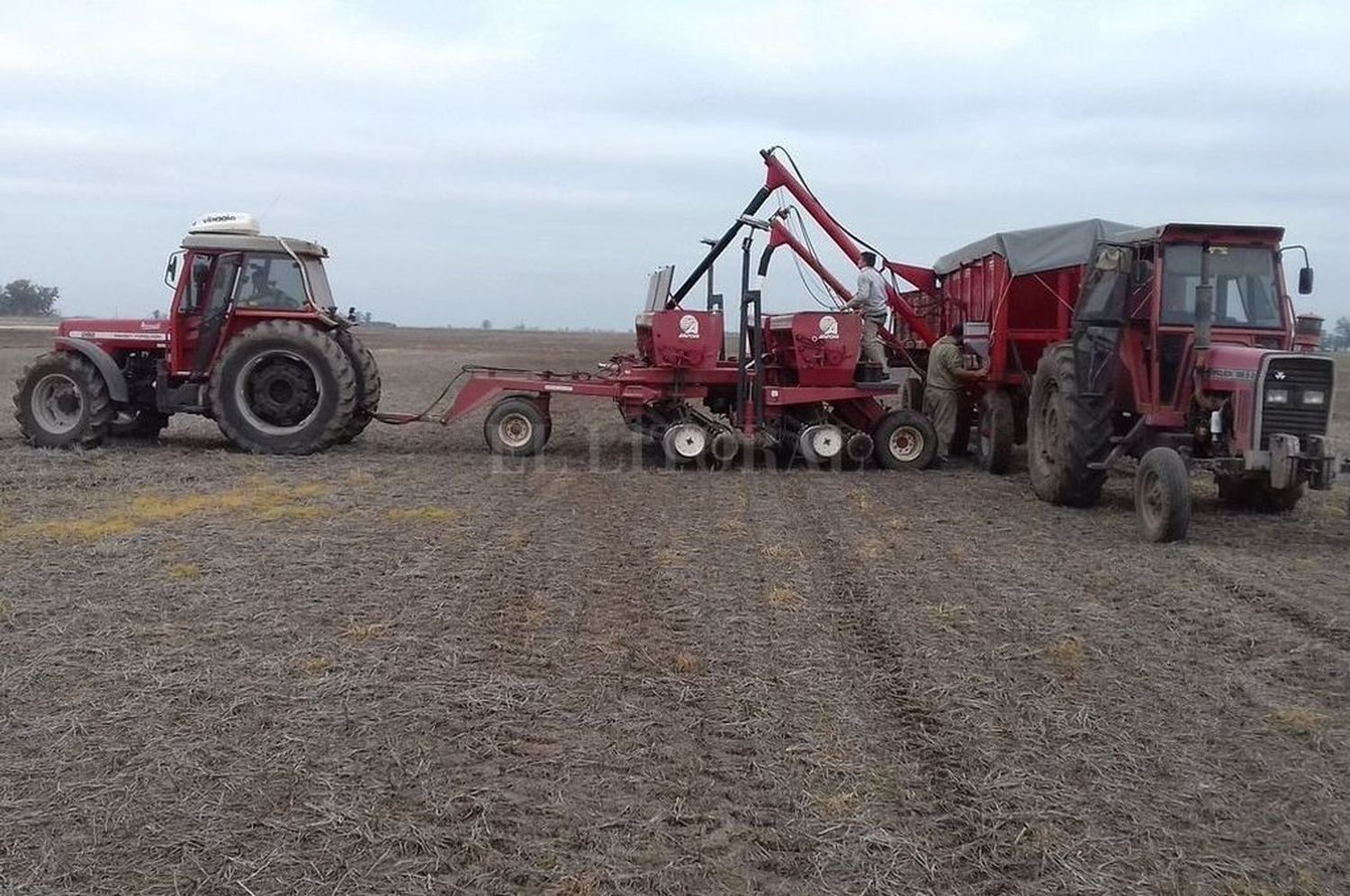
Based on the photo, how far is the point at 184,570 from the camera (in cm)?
665

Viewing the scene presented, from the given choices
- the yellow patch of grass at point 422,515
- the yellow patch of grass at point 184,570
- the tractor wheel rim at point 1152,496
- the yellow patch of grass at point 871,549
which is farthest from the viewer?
the yellow patch of grass at point 422,515

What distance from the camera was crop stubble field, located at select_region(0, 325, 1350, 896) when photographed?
3.45 metres

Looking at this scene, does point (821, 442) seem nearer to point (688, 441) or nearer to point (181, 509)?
point (688, 441)

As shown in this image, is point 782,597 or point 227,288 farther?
point 227,288

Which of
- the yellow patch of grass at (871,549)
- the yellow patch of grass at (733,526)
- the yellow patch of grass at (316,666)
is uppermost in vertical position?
the yellow patch of grass at (733,526)

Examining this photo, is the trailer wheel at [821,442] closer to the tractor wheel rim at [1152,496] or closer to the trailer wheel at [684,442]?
the trailer wheel at [684,442]

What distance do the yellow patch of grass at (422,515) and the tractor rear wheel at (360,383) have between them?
398cm

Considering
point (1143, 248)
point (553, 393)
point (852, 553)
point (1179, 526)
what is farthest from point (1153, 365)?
point (553, 393)

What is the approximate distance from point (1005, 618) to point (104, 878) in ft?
13.6

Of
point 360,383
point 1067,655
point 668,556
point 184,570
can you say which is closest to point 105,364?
point 360,383

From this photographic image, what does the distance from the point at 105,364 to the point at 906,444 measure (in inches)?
315

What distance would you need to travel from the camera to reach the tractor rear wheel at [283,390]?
39.2 ft

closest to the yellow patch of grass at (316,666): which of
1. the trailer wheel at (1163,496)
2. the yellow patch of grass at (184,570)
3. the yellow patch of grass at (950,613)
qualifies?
the yellow patch of grass at (184,570)

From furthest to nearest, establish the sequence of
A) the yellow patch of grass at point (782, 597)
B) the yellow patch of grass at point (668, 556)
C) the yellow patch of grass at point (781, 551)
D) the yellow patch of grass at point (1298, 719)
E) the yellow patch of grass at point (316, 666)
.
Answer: the yellow patch of grass at point (781, 551)
the yellow patch of grass at point (668, 556)
the yellow patch of grass at point (782, 597)
the yellow patch of grass at point (316, 666)
the yellow patch of grass at point (1298, 719)
